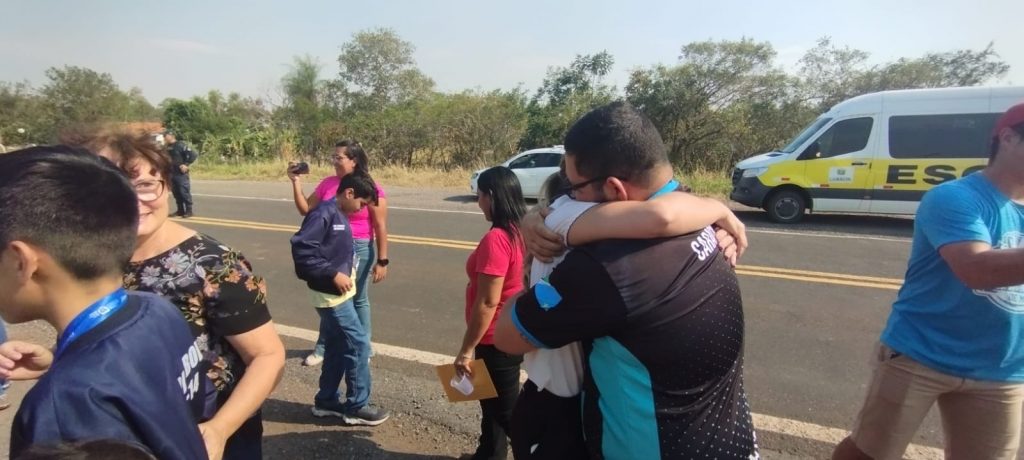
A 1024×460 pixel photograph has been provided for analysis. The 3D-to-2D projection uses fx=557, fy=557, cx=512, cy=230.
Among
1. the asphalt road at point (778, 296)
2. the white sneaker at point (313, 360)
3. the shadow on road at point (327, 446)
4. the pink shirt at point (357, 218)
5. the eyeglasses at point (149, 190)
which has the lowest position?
the shadow on road at point (327, 446)

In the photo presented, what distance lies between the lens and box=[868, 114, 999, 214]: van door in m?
9.80

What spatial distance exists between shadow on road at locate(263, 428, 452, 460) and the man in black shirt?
77.3 inches

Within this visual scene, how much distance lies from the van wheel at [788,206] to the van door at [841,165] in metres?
0.24

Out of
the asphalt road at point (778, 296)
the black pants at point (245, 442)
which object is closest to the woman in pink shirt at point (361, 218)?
the asphalt road at point (778, 296)

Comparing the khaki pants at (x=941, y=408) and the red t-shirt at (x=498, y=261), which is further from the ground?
the red t-shirt at (x=498, y=261)

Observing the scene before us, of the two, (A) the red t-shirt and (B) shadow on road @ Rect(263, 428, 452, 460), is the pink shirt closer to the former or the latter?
(B) shadow on road @ Rect(263, 428, 452, 460)

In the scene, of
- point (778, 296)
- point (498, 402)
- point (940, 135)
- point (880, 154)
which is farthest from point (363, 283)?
point (940, 135)

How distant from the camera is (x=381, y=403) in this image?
3.66m

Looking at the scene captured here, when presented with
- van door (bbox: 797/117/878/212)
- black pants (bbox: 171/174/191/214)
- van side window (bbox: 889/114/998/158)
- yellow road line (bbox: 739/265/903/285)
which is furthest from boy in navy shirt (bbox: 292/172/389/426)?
van side window (bbox: 889/114/998/158)

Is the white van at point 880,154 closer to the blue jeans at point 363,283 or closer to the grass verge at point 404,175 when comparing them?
the grass verge at point 404,175

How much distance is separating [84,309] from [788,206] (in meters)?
11.6

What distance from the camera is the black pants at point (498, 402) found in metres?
2.80

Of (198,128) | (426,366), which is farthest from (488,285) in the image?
(198,128)

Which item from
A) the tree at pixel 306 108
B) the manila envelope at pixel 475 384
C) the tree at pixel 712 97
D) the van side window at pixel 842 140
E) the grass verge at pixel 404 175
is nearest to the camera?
the manila envelope at pixel 475 384
